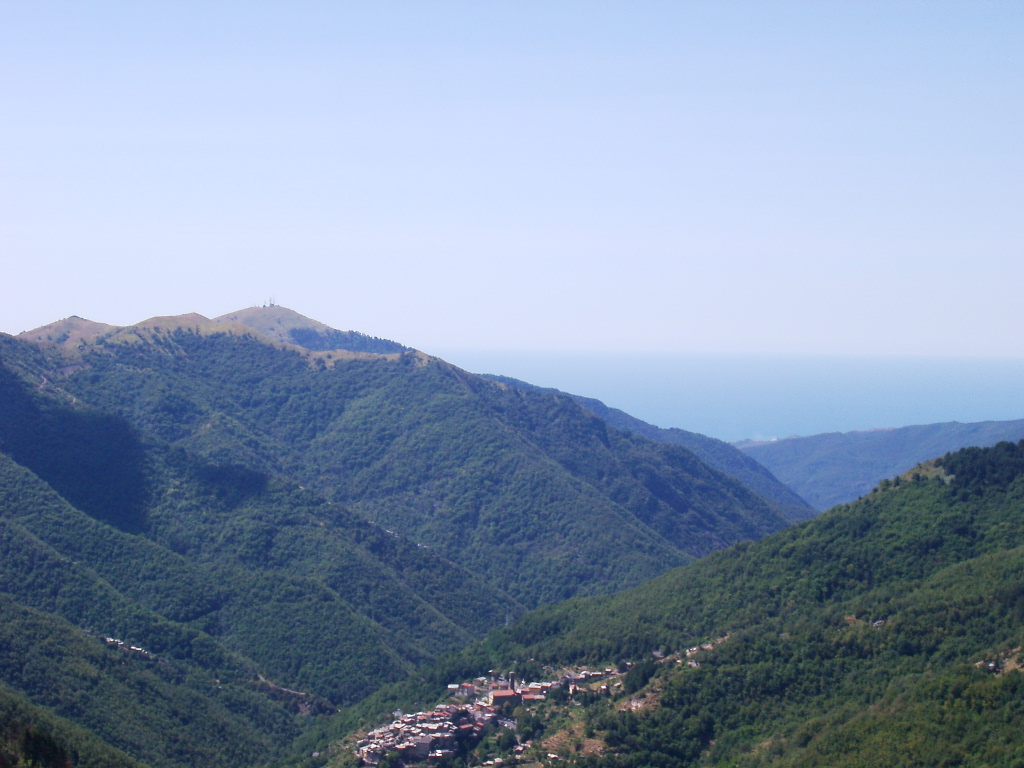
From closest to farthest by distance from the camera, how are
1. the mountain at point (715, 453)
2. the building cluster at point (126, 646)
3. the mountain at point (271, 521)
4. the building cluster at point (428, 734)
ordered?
the building cluster at point (428, 734)
the mountain at point (271, 521)
the building cluster at point (126, 646)
the mountain at point (715, 453)

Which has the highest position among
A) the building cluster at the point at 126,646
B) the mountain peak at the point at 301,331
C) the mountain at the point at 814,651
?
the mountain peak at the point at 301,331

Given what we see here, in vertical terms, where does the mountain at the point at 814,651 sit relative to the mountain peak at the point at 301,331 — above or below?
below

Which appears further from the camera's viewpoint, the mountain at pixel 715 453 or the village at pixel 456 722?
the mountain at pixel 715 453

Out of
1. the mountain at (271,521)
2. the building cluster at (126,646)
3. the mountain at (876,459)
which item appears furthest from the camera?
the mountain at (876,459)

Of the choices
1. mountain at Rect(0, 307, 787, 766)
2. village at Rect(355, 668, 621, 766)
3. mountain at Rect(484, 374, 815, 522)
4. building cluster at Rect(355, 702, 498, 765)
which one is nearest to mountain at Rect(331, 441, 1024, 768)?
village at Rect(355, 668, 621, 766)

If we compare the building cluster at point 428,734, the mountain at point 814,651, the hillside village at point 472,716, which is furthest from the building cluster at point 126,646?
the building cluster at point 428,734

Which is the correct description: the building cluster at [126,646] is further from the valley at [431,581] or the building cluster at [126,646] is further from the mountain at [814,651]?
the mountain at [814,651]
